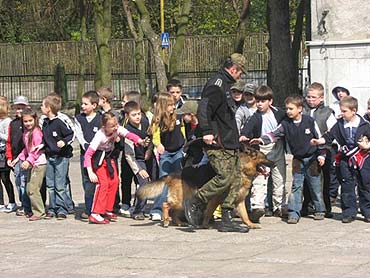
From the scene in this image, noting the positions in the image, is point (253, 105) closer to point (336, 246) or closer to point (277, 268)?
point (336, 246)

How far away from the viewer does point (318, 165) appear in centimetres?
1200

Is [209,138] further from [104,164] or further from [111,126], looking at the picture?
[104,164]

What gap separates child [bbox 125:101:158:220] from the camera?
1253 centimetres

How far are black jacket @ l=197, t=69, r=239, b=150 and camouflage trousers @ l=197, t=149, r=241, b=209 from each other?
119 millimetres

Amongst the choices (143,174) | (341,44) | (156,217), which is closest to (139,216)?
(156,217)

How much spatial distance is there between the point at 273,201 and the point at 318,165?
807 mm

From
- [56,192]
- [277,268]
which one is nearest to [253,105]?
[56,192]

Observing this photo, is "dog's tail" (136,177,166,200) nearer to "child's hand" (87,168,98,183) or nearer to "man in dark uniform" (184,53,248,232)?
"man in dark uniform" (184,53,248,232)

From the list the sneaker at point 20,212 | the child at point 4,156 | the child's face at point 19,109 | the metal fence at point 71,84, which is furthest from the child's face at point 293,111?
the metal fence at point 71,84

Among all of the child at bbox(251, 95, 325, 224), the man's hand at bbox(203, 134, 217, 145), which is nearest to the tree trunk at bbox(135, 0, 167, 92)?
the child at bbox(251, 95, 325, 224)

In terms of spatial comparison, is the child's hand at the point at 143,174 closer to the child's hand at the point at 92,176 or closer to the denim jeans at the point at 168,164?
the denim jeans at the point at 168,164

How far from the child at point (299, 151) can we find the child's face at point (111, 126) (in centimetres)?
174

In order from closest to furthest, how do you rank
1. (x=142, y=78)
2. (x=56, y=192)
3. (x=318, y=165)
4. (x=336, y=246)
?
(x=336, y=246)
(x=318, y=165)
(x=56, y=192)
(x=142, y=78)

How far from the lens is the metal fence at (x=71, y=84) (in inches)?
1722
